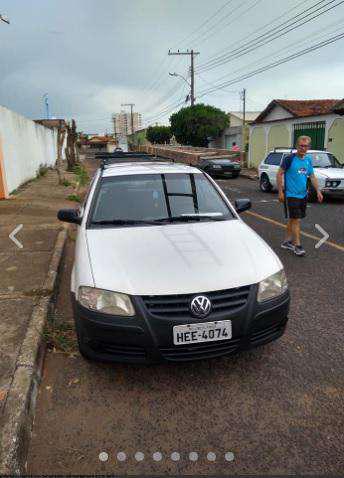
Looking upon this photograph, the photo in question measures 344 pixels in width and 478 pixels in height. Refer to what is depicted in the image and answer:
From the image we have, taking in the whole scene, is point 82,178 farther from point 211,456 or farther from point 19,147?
point 211,456

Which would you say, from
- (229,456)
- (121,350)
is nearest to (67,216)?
(121,350)

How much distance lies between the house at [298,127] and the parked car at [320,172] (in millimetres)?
6759

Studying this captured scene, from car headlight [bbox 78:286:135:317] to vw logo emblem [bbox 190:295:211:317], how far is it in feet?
1.40

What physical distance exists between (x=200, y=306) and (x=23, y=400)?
4.46 feet

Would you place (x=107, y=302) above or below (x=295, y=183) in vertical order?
below

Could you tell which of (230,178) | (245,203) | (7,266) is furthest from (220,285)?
(230,178)

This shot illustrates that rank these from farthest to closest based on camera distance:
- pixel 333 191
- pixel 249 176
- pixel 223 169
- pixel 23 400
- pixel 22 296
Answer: pixel 249 176
pixel 223 169
pixel 333 191
pixel 22 296
pixel 23 400

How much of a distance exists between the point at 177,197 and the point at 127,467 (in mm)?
2710

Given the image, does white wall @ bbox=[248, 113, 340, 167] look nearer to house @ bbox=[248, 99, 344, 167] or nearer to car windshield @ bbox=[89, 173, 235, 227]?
house @ bbox=[248, 99, 344, 167]

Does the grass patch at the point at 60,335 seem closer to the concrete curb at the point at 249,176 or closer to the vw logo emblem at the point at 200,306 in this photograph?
the vw logo emblem at the point at 200,306

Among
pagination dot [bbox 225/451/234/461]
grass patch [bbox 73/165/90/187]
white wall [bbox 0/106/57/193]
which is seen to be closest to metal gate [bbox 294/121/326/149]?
grass patch [bbox 73/165/90/187]

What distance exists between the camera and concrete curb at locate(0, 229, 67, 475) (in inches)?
89.7

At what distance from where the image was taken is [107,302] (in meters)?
2.82

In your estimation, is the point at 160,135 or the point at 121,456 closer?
the point at 121,456
